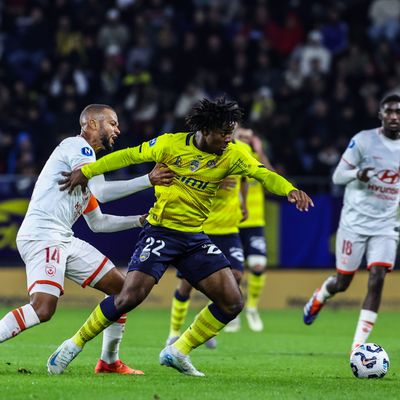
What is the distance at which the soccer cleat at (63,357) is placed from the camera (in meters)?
9.05

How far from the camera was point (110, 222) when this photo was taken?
9719 mm

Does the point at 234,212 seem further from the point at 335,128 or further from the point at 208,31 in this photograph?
the point at 208,31

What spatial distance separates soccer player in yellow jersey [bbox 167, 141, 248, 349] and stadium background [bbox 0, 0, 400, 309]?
4.98 meters

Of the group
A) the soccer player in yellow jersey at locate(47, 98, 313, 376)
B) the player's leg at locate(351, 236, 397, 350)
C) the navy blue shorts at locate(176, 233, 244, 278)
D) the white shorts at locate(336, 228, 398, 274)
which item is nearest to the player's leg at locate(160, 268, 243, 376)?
the soccer player in yellow jersey at locate(47, 98, 313, 376)

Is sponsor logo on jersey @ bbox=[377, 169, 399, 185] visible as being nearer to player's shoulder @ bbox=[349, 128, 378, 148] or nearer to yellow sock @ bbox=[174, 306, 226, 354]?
player's shoulder @ bbox=[349, 128, 378, 148]

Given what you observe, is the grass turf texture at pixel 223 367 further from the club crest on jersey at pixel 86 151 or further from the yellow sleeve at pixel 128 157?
the club crest on jersey at pixel 86 151

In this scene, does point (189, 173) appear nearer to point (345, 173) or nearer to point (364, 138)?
point (345, 173)

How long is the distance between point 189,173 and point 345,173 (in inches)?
114

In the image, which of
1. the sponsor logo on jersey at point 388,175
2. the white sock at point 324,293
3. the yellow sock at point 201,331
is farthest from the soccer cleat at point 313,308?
the yellow sock at point 201,331

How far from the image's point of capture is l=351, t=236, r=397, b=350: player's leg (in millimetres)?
11398

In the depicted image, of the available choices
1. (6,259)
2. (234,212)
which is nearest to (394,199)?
(234,212)

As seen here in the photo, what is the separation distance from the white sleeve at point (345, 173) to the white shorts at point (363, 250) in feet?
2.32

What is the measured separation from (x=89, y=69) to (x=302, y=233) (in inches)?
222

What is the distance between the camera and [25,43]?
866 inches
